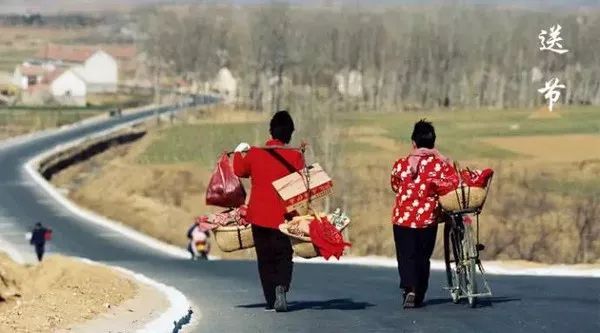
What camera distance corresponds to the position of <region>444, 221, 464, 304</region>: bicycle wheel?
541 inches

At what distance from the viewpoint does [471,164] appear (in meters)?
56.9

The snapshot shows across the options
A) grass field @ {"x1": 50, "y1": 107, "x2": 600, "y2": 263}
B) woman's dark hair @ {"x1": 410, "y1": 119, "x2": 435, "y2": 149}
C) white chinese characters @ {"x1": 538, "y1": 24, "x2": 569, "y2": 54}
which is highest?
white chinese characters @ {"x1": 538, "y1": 24, "x2": 569, "y2": 54}

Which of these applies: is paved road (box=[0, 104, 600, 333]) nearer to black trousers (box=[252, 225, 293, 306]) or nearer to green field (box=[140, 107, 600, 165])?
black trousers (box=[252, 225, 293, 306])

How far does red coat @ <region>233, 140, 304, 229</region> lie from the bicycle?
143 cm

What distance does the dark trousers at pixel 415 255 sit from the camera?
13.6 m

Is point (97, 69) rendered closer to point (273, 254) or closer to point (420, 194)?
point (273, 254)

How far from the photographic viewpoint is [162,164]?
85.2 meters

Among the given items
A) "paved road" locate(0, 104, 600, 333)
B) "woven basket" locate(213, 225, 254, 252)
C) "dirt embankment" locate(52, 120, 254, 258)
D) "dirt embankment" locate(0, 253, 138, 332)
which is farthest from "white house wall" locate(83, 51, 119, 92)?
"woven basket" locate(213, 225, 254, 252)

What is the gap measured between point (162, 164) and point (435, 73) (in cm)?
1560

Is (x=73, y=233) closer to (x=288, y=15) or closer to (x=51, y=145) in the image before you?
(x=51, y=145)

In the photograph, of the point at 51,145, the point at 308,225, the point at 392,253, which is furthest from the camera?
the point at 51,145

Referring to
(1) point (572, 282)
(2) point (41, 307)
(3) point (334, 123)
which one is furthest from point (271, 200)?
(3) point (334, 123)

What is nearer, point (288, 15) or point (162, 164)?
point (162, 164)

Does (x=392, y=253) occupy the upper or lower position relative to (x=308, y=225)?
lower
